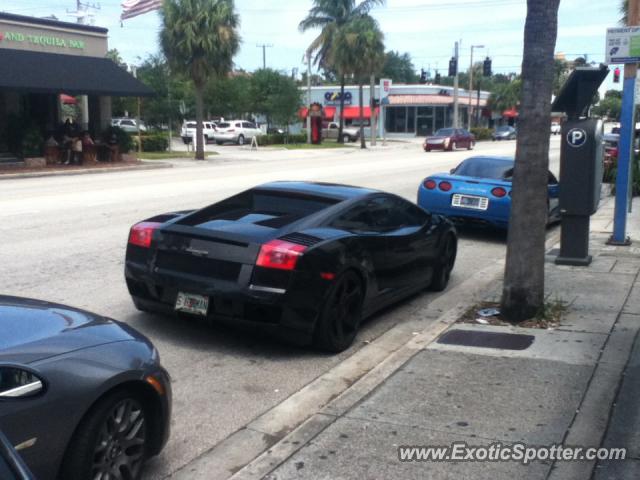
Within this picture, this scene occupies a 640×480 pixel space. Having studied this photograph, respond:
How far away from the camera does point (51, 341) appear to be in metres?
3.18

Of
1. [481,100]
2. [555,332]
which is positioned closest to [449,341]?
[555,332]

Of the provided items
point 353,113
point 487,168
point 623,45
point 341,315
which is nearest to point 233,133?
point 353,113

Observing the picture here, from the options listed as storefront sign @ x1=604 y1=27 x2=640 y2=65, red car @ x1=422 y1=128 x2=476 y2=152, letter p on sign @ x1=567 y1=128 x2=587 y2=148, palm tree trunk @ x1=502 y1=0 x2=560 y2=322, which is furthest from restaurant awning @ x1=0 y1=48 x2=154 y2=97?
palm tree trunk @ x1=502 y1=0 x2=560 y2=322

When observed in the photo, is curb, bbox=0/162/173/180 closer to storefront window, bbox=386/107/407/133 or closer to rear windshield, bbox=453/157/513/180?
rear windshield, bbox=453/157/513/180

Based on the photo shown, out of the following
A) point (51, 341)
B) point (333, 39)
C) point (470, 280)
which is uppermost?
point (333, 39)

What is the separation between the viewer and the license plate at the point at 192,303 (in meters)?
5.62

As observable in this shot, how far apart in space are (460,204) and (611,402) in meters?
7.03

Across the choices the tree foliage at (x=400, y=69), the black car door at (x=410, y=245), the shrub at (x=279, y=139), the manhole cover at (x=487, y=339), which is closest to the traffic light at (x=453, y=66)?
the shrub at (x=279, y=139)

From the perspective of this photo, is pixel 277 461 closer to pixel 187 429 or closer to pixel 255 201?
pixel 187 429

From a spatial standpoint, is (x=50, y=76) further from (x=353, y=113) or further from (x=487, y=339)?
(x=353, y=113)

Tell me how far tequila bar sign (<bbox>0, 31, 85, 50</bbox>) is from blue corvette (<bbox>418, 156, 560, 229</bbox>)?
21428 millimetres

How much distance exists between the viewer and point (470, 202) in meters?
11.5

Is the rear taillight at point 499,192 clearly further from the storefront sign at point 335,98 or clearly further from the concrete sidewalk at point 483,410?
the storefront sign at point 335,98

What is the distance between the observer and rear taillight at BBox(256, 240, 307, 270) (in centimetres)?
545
